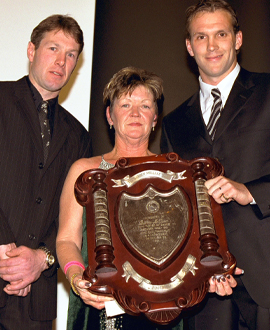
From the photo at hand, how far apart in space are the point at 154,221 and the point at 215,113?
0.87 m

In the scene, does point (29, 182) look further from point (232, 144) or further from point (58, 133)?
point (232, 144)

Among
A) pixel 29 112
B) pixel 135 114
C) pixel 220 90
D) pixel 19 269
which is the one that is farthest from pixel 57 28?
pixel 19 269

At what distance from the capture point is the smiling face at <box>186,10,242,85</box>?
8.71ft

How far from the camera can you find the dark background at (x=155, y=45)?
3541mm

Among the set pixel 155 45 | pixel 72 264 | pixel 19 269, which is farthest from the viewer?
pixel 155 45

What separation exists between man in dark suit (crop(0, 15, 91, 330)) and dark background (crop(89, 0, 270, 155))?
69cm

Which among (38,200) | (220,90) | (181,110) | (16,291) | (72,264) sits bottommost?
(16,291)

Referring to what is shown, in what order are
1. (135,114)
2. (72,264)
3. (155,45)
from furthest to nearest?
1. (155,45)
2. (135,114)
3. (72,264)

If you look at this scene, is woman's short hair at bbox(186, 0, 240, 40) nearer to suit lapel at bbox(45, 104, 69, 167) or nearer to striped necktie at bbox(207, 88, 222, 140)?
striped necktie at bbox(207, 88, 222, 140)

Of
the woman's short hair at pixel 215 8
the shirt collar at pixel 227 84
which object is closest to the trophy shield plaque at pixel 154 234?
the shirt collar at pixel 227 84

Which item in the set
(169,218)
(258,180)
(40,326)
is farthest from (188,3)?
(40,326)

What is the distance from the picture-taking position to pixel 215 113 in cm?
262

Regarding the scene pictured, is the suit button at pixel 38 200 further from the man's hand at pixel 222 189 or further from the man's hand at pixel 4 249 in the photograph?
the man's hand at pixel 222 189

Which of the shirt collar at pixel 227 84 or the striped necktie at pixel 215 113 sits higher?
the shirt collar at pixel 227 84
